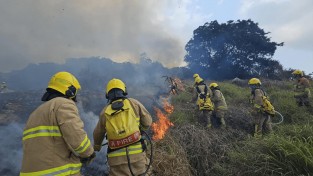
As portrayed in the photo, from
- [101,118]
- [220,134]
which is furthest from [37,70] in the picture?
[101,118]

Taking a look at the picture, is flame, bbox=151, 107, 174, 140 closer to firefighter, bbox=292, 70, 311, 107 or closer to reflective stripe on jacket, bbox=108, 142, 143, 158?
reflective stripe on jacket, bbox=108, 142, 143, 158

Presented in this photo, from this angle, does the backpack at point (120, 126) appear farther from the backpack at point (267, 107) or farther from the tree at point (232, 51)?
the tree at point (232, 51)

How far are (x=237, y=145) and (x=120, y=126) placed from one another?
502cm

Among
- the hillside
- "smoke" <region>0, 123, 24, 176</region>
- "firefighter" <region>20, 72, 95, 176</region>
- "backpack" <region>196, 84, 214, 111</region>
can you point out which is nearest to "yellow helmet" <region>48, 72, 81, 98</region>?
"firefighter" <region>20, 72, 95, 176</region>

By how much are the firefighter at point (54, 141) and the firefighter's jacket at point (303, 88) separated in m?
11.3

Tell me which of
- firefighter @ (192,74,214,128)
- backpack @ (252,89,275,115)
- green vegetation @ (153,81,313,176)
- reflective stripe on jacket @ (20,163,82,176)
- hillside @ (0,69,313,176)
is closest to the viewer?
reflective stripe on jacket @ (20,163,82,176)

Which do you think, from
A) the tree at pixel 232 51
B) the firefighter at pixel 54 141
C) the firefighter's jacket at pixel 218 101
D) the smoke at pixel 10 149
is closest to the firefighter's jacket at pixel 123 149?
the firefighter at pixel 54 141

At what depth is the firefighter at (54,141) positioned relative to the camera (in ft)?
12.3

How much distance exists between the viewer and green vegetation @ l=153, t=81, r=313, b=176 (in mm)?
5250

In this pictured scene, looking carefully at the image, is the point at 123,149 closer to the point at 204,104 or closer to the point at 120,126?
the point at 120,126

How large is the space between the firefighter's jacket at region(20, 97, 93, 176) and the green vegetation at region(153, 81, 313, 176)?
2.93 metres

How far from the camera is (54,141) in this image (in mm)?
3834

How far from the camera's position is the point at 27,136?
153 inches

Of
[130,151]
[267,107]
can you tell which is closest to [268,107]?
[267,107]
